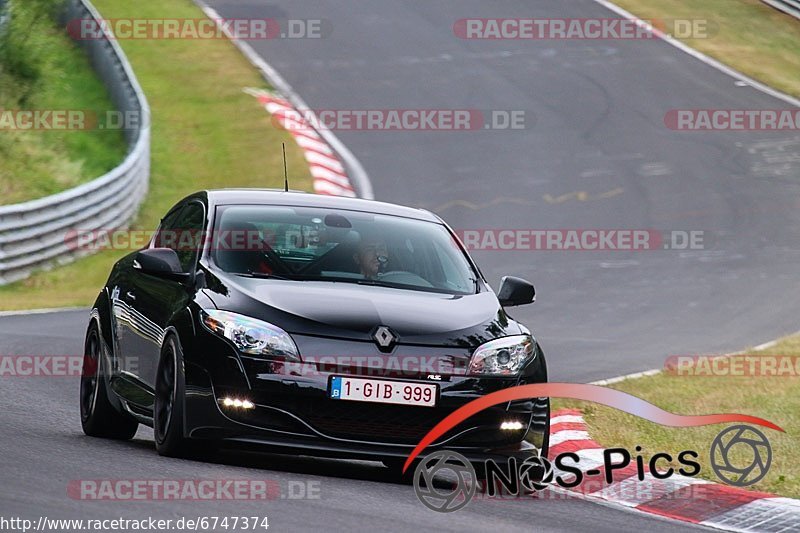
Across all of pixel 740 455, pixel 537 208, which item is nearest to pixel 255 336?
pixel 740 455

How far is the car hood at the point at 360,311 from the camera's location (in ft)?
26.0

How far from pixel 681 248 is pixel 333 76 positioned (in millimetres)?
11033

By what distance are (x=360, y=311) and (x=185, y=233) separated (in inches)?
69.7

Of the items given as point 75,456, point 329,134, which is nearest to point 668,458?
point 75,456

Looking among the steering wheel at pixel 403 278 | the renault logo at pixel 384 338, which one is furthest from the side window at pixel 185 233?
the renault logo at pixel 384 338

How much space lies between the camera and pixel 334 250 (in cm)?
884

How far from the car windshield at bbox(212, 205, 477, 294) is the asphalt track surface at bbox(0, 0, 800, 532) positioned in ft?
3.33

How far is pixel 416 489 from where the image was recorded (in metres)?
7.91
